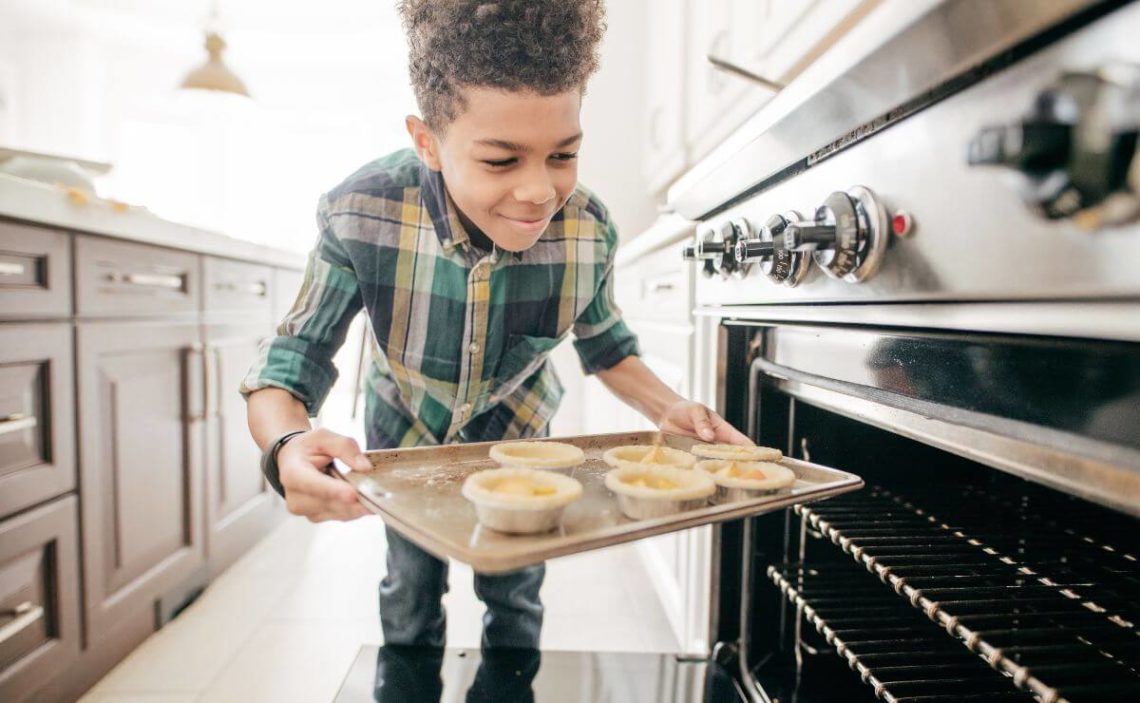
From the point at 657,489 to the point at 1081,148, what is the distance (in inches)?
17.4

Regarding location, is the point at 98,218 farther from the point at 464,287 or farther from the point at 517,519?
the point at 517,519

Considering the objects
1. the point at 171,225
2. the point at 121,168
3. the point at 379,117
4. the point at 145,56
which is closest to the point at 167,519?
the point at 171,225

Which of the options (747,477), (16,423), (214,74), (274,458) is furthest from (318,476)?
(214,74)

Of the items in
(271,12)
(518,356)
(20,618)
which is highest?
(271,12)

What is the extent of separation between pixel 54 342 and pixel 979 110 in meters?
1.46

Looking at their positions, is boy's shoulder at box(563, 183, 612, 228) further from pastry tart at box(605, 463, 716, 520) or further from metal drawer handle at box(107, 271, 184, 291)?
metal drawer handle at box(107, 271, 184, 291)

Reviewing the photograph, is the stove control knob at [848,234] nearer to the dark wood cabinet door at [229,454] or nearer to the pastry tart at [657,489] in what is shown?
the pastry tart at [657,489]

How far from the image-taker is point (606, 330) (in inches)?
44.7

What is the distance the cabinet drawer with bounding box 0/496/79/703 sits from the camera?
1.10m

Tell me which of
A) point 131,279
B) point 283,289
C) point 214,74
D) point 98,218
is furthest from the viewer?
point 214,74

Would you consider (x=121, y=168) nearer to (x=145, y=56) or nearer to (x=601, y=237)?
(x=145, y=56)

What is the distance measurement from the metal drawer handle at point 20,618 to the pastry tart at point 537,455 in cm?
96

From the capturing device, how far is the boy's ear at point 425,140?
0.85m

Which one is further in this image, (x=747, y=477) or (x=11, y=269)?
(x=11, y=269)
